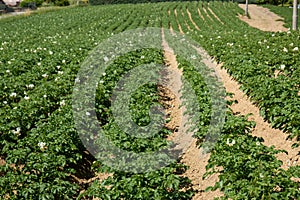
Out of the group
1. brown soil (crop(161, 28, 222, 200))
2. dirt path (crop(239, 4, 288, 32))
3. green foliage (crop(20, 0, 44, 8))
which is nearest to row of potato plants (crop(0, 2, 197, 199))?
brown soil (crop(161, 28, 222, 200))

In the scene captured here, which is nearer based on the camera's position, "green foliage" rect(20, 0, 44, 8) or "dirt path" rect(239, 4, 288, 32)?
"dirt path" rect(239, 4, 288, 32)

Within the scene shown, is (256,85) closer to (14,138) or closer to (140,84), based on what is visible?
(140,84)

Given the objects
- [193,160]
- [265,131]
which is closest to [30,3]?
[193,160]

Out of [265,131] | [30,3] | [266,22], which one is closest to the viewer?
[265,131]

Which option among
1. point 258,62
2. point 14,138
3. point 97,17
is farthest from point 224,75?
point 97,17

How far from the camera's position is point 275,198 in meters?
3.91

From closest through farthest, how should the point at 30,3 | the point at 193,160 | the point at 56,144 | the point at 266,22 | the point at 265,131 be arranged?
the point at 56,144, the point at 193,160, the point at 265,131, the point at 266,22, the point at 30,3

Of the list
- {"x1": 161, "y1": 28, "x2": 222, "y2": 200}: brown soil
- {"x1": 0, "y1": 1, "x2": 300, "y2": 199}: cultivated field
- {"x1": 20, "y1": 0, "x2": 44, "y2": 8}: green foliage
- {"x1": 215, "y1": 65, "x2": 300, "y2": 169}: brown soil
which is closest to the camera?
{"x1": 0, "y1": 1, "x2": 300, "y2": 199}: cultivated field

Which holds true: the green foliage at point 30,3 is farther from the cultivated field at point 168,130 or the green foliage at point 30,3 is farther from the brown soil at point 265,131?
the brown soil at point 265,131

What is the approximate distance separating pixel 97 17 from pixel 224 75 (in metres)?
24.5

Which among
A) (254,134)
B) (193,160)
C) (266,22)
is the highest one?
(254,134)

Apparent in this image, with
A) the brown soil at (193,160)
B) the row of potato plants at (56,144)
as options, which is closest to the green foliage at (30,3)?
the row of potato plants at (56,144)

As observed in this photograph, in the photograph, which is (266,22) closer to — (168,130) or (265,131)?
(265,131)

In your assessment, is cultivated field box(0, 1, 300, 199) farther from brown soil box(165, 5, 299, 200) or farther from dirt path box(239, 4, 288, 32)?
dirt path box(239, 4, 288, 32)
